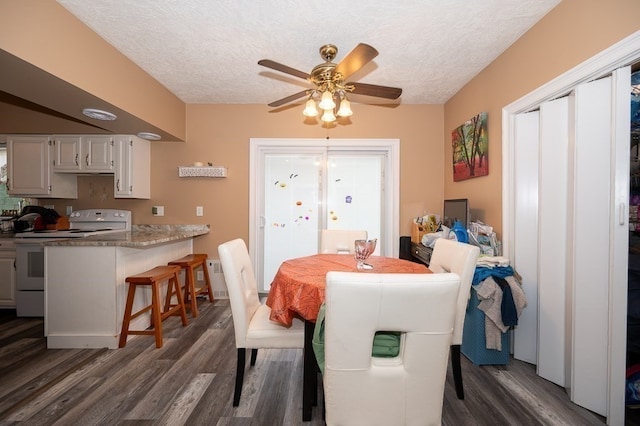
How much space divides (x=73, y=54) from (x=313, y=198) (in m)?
2.62

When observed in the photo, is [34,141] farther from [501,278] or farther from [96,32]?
[501,278]

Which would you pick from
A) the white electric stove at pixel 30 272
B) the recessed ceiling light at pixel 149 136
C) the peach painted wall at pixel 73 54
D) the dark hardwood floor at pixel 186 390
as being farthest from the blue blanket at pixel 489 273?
the white electric stove at pixel 30 272

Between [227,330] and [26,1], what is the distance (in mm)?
2818

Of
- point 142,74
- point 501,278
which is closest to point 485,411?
point 501,278

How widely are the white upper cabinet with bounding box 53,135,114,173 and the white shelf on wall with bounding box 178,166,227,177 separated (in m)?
0.83

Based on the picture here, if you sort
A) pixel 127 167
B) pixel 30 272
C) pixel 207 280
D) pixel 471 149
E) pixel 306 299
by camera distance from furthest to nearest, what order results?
pixel 207 280, pixel 127 167, pixel 30 272, pixel 471 149, pixel 306 299

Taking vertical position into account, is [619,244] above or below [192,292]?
above

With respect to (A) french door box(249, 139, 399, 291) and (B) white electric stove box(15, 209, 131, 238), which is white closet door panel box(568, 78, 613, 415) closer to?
(A) french door box(249, 139, 399, 291)

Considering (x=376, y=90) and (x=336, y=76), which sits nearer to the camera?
(x=336, y=76)

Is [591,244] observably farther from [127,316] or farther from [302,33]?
[127,316]

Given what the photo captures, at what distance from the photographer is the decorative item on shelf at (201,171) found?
3418 mm

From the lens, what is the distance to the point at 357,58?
5.07 ft

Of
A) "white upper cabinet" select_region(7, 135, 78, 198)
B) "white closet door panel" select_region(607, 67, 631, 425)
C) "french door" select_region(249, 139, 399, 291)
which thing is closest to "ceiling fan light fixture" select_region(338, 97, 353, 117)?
"white closet door panel" select_region(607, 67, 631, 425)

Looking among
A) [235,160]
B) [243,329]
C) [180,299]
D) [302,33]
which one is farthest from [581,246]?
[235,160]
